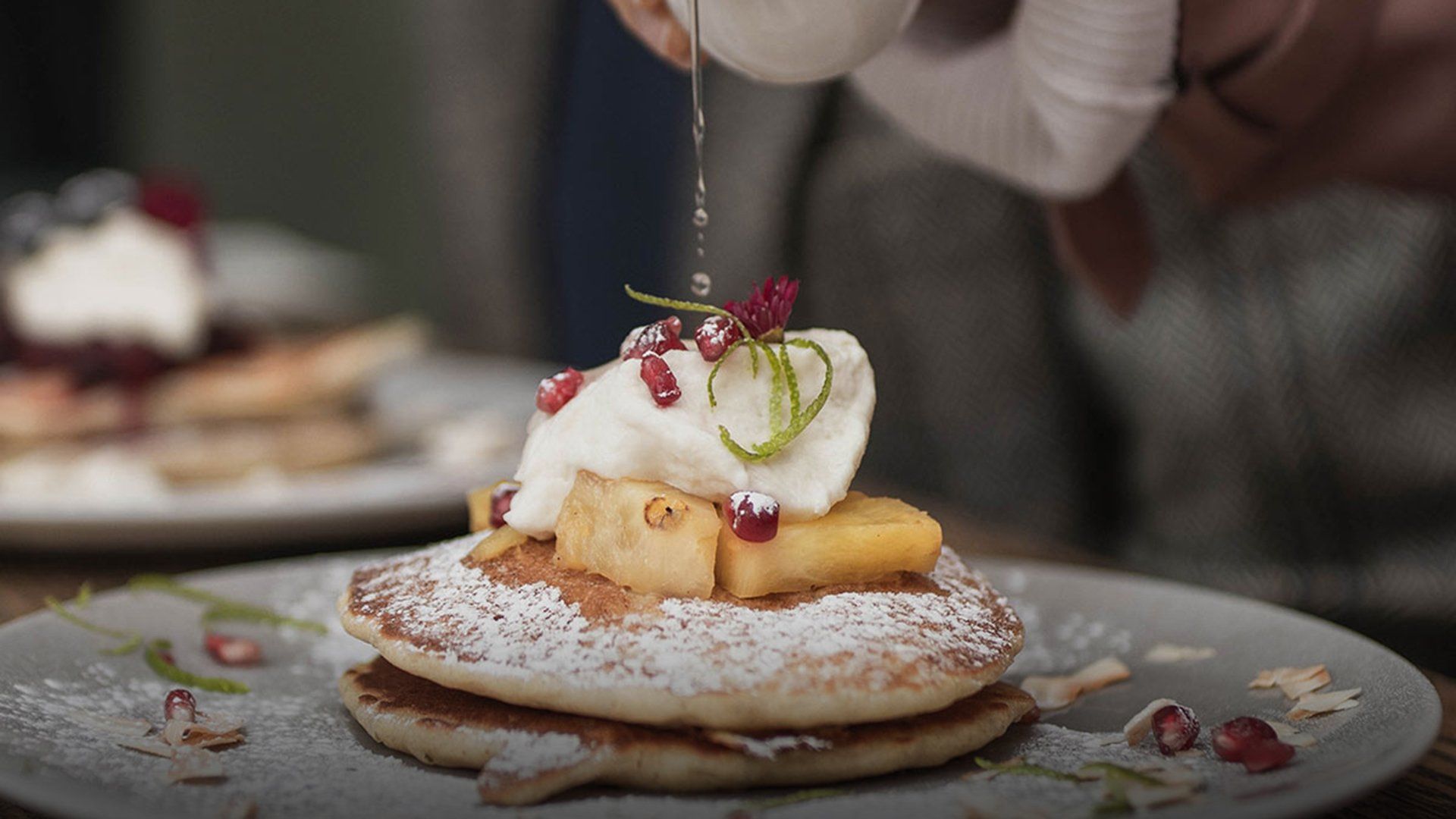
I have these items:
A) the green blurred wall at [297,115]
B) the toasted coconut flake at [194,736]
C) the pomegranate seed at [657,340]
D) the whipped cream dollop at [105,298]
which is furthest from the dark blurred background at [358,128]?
the toasted coconut flake at [194,736]

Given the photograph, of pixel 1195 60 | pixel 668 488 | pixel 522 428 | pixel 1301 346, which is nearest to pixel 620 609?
pixel 668 488

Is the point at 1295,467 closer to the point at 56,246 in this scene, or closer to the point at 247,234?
the point at 56,246

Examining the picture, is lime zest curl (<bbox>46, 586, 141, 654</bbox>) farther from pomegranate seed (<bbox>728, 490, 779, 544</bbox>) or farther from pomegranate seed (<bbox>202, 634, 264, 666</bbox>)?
pomegranate seed (<bbox>728, 490, 779, 544</bbox>)

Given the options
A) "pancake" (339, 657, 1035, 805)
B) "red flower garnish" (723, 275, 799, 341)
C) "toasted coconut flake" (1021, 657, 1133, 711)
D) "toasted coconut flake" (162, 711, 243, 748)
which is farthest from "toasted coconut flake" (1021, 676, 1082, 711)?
"toasted coconut flake" (162, 711, 243, 748)

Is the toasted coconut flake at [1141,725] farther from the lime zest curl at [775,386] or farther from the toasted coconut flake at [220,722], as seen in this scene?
the toasted coconut flake at [220,722]

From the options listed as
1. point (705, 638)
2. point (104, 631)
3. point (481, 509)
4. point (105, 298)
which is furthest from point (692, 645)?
point (105, 298)

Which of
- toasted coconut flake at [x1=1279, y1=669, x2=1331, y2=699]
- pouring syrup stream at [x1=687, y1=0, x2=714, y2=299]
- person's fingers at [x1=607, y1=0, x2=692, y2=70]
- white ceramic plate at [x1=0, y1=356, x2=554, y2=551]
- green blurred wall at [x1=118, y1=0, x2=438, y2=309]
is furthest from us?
green blurred wall at [x1=118, y1=0, x2=438, y2=309]
